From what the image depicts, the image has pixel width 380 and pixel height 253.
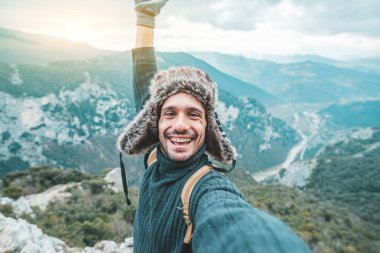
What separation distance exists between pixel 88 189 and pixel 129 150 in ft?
57.3

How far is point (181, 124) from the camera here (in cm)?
177

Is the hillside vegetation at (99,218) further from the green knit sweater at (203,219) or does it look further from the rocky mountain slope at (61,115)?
the rocky mountain slope at (61,115)

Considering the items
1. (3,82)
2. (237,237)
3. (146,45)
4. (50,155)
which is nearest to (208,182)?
(237,237)

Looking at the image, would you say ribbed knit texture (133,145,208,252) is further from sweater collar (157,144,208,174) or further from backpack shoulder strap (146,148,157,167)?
backpack shoulder strap (146,148,157,167)

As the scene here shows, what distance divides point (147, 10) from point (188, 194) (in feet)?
6.47

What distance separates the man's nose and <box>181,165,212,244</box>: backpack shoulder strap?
27cm

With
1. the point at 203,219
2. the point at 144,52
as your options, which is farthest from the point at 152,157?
the point at 203,219

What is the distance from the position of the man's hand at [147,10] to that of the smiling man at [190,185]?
0.97 metres

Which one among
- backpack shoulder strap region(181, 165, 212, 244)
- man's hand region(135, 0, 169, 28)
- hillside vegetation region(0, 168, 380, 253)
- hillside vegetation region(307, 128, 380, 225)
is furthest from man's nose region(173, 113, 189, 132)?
hillside vegetation region(307, 128, 380, 225)

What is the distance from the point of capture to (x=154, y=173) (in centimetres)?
199

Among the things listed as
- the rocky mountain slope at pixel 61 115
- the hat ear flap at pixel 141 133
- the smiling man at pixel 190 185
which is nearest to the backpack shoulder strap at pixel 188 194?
the smiling man at pixel 190 185

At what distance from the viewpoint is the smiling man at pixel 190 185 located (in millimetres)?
893

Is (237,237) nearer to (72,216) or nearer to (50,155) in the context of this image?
(72,216)

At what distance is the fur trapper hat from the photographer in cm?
192
